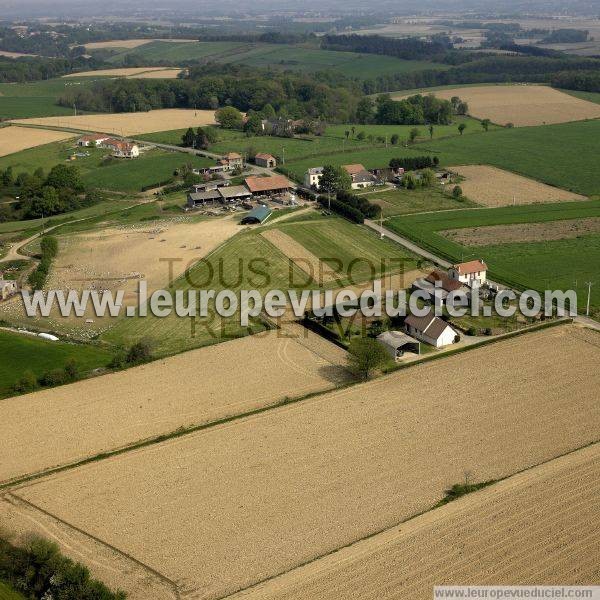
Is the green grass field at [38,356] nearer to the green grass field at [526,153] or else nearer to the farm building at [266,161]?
the green grass field at [526,153]

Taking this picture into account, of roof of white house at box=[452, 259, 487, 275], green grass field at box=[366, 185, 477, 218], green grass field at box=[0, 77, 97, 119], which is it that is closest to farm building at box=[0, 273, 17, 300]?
roof of white house at box=[452, 259, 487, 275]

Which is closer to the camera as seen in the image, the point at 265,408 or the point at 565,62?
the point at 265,408

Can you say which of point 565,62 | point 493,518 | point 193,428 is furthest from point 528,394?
point 565,62

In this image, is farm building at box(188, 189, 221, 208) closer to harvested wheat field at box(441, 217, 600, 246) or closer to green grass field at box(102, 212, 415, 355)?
green grass field at box(102, 212, 415, 355)

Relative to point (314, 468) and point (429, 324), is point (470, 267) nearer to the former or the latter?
point (429, 324)

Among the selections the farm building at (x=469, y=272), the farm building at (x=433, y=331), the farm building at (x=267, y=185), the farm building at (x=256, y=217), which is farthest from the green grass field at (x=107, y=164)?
the farm building at (x=433, y=331)

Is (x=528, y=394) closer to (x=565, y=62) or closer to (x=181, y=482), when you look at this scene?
(x=181, y=482)

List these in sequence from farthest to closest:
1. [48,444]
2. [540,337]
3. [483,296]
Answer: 1. [483,296]
2. [540,337]
3. [48,444]
